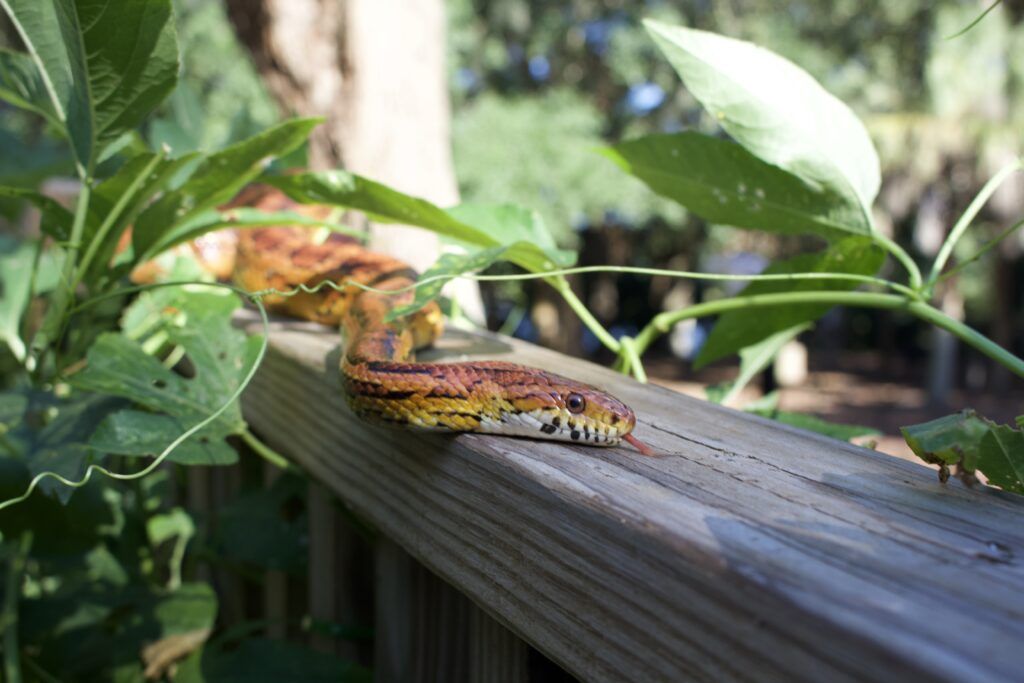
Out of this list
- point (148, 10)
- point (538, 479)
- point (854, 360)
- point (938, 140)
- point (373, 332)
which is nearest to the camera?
point (538, 479)

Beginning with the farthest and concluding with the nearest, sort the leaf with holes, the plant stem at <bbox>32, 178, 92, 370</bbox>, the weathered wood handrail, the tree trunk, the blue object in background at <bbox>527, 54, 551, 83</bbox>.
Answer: the blue object in background at <bbox>527, 54, 551, 83</bbox>
the tree trunk
the plant stem at <bbox>32, 178, 92, 370</bbox>
the leaf with holes
the weathered wood handrail

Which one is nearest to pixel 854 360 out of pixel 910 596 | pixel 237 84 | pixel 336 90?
pixel 237 84

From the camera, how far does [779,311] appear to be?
57.5 inches

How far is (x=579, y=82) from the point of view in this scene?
27891mm

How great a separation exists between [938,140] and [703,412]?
29.2m

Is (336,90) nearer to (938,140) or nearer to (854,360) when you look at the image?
(938,140)

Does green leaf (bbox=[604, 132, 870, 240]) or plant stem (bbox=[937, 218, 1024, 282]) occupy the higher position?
green leaf (bbox=[604, 132, 870, 240])

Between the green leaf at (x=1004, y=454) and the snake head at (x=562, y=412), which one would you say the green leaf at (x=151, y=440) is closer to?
the snake head at (x=562, y=412)

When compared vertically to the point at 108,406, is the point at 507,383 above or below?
above

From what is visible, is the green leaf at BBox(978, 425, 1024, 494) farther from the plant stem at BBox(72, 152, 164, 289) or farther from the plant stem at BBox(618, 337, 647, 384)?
the plant stem at BBox(72, 152, 164, 289)

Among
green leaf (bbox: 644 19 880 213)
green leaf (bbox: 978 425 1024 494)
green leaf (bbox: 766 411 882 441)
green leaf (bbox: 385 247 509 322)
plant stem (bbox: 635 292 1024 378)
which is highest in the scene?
green leaf (bbox: 644 19 880 213)

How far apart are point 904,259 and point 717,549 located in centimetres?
84

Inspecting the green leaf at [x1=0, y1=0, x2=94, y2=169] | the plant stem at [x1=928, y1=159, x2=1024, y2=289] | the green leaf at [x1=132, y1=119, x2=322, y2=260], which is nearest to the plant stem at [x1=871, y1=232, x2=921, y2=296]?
the plant stem at [x1=928, y1=159, x2=1024, y2=289]

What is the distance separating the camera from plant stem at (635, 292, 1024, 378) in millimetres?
1101
